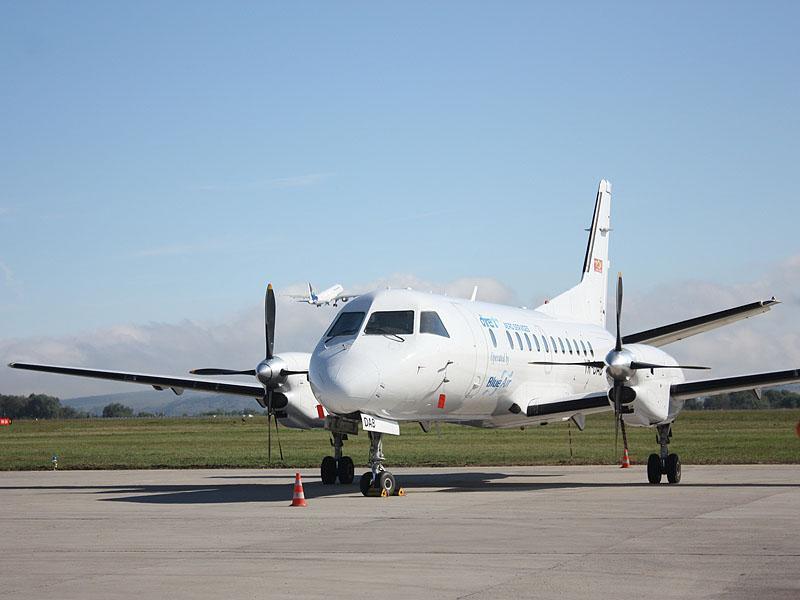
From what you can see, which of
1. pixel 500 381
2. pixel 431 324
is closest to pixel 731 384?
pixel 500 381

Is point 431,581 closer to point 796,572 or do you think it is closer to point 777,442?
point 796,572

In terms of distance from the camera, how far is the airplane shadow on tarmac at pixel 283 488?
1892cm

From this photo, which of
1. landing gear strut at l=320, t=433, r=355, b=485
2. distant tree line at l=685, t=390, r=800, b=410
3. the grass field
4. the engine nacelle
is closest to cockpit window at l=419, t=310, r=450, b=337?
A: the engine nacelle

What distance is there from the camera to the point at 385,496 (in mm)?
18156

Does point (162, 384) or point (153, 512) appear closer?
point (153, 512)

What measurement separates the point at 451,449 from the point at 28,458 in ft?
46.9

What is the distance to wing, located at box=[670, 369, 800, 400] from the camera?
19.5 metres

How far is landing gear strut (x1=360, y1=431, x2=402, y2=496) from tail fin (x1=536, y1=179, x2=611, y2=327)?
11368 mm

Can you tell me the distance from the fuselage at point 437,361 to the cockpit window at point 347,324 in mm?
17

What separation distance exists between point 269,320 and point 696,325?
894 cm

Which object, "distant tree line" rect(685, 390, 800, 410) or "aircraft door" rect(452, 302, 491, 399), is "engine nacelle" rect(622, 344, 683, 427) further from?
"distant tree line" rect(685, 390, 800, 410)

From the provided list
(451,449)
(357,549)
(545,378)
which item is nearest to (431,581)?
(357,549)

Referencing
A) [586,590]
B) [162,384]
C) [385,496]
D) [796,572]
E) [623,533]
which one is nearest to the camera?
[586,590]

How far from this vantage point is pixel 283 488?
71.1ft
